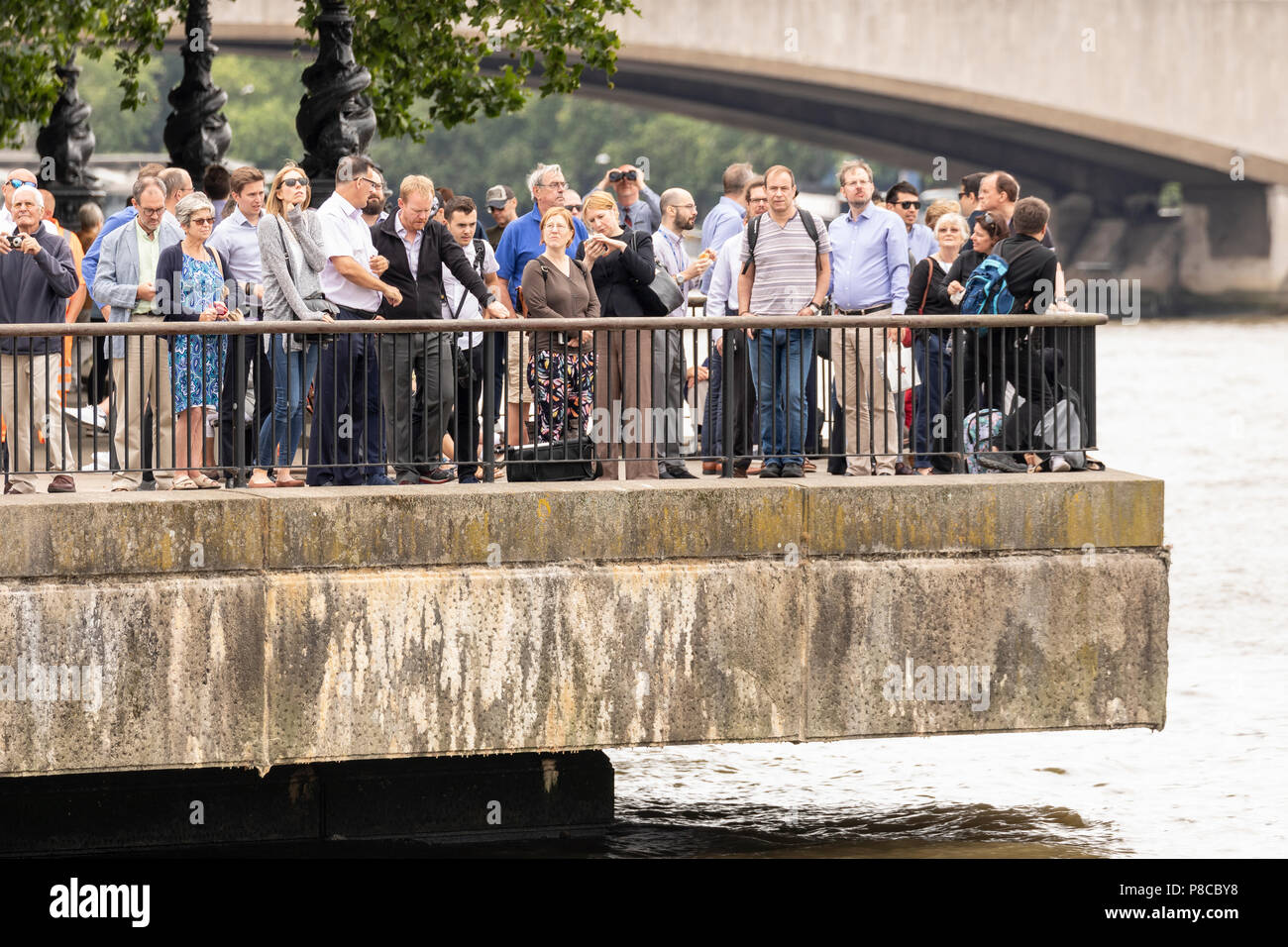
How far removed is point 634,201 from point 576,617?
484 centimetres

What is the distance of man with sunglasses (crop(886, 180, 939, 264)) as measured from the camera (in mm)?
13266

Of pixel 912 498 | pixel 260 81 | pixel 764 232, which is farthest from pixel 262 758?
pixel 260 81

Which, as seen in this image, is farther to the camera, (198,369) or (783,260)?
(783,260)

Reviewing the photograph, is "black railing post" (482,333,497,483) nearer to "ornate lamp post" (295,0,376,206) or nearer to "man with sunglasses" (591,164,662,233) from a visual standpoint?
"man with sunglasses" (591,164,662,233)

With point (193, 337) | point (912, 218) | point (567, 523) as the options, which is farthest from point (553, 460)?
point (912, 218)

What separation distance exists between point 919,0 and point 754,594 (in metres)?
43.5

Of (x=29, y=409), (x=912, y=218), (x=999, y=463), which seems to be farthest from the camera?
(x=912, y=218)

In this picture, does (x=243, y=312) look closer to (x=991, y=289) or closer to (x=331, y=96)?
(x=331, y=96)

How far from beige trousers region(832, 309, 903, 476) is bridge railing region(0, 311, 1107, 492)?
0.02 m

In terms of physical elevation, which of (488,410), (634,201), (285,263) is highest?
(634,201)

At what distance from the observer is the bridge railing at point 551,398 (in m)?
9.62

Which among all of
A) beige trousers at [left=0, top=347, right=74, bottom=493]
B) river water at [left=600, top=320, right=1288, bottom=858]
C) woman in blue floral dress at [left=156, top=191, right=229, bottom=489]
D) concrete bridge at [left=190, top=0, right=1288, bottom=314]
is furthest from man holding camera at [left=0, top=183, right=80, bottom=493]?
concrete bridge at [left=190, top=0, right=1288, bottom=314]

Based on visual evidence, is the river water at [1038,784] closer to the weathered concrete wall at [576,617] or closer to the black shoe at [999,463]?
the weathered concrete wall at [576,617]

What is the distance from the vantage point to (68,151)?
21.8 meters
